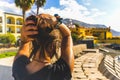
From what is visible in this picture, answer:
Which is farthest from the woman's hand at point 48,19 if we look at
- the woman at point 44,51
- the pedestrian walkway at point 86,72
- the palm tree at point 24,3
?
the palm tree at point 24,3

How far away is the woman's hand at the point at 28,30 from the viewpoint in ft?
5.97

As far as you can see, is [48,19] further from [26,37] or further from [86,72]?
[86,72]

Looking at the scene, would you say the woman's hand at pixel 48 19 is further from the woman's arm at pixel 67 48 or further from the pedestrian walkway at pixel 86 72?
the pedestrian walkway at pixel 86 72

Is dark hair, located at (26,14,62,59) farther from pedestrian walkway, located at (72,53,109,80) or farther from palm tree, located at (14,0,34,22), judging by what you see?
palm tree, located at (14,0,34,22)

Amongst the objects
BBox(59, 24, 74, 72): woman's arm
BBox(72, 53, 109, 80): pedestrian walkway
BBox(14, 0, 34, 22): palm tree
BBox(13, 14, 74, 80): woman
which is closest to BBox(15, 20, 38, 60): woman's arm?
BBox(13, 14, 74, 80): woman

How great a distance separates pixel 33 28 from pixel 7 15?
59.1 meters

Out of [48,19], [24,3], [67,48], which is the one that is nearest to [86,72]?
[67,48]

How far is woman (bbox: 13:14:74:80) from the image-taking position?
182 centimetres

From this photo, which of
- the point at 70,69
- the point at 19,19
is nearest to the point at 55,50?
the point at 70,69

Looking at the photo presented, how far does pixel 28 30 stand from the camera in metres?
1.83

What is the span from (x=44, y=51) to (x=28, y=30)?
18 centimetres

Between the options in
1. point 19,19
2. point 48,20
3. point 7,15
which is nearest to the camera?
point 48,20

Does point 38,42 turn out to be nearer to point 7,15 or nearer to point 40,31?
point 40,31

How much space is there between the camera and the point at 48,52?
1.88 meters
